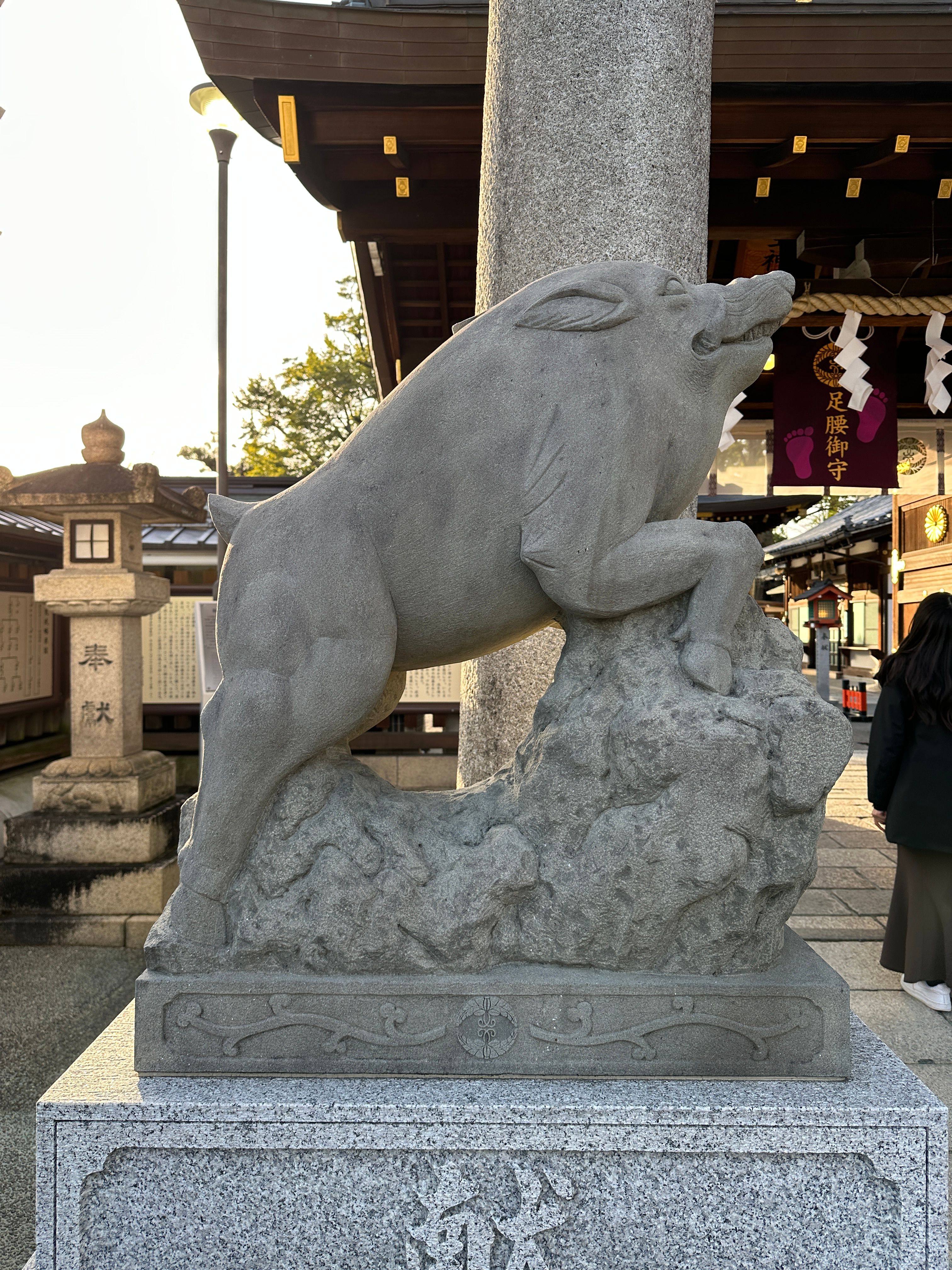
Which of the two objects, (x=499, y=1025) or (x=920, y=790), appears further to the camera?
(x=920, y=790)

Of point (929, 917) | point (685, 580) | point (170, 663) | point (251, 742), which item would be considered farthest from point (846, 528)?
point (251, 742)

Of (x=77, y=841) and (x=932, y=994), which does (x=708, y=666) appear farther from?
(x=77, y=841)

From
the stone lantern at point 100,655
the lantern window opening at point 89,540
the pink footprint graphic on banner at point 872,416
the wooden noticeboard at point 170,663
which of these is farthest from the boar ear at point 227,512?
the pink footprint graphic on banner at point 872,416

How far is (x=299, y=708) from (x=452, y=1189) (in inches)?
33.6

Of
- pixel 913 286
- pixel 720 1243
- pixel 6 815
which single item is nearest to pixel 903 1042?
pixel 720 1243

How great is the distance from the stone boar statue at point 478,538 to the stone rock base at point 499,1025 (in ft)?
0.49

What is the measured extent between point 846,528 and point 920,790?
1430 cm

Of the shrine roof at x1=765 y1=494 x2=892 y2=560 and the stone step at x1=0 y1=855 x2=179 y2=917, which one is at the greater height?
the shrine roof at x1=765 y1=494 x2=892 y2=560

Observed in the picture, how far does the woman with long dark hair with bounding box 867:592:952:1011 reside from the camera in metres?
3.34

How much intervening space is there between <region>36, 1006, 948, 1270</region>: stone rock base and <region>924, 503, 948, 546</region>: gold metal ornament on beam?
9.75 m

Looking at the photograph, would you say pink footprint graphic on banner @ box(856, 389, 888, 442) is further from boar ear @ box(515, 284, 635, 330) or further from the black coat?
boar ear @ box(515, 284, 635, 330)

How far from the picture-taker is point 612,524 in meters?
1.58

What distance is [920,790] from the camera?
3.45 metres

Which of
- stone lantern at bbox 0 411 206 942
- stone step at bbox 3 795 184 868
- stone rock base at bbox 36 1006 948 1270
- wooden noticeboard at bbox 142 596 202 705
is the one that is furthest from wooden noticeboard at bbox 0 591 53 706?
stone rock base at bbox 36 1006 948 1270
